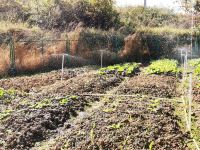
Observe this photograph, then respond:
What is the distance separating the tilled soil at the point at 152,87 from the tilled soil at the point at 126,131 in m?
2.68

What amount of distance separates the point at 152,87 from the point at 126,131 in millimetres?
5961

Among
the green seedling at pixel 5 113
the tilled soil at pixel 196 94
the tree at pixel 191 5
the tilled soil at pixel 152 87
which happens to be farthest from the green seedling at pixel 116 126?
the tree at pixel 191 5

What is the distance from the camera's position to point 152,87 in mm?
15000

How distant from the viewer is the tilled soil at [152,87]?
47.0 feet

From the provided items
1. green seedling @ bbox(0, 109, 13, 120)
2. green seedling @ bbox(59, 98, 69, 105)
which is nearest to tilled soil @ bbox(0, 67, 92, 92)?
green seedling @ bbox(59, 98, 69, 105)

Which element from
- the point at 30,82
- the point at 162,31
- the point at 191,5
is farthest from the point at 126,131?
the point at 191,5

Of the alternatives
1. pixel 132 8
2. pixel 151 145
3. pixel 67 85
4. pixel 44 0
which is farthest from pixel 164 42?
pixel 151 145

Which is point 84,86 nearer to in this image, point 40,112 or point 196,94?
point 196,94

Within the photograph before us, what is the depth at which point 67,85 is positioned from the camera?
15.2m

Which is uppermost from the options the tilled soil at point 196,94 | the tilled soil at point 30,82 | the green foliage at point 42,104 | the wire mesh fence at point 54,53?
the wire mesh fence at point 54,53

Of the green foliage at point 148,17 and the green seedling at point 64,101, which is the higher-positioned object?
the green foliage at point 148,17

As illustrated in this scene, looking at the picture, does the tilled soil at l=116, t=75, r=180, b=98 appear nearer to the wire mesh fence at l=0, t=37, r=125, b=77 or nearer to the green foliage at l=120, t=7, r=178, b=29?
the wire mesh fence at l=0, t=37, r=125, b=77

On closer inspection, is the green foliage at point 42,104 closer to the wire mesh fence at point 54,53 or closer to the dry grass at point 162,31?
the wire mesh fence at point 54,53

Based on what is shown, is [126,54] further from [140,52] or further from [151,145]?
[151,145]
